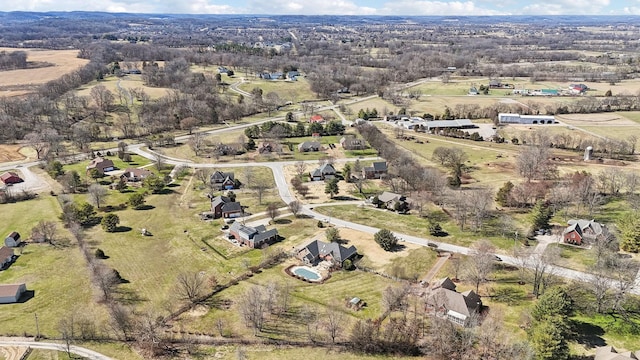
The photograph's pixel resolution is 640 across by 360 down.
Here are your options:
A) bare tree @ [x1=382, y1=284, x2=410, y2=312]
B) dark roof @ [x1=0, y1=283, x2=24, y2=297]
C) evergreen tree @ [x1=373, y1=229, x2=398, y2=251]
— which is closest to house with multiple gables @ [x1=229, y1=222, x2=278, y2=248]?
evergreen tree @ [x1=373, y1=229, x2=398, y2=251]

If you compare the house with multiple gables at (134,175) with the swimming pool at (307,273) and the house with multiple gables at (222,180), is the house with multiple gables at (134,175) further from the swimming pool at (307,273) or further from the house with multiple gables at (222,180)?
the swimming pool at (307,273)

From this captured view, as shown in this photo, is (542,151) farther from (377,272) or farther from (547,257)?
(377,272)

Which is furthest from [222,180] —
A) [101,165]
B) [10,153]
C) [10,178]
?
[10,153]

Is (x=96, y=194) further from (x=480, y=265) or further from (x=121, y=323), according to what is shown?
(x=480, y=265)

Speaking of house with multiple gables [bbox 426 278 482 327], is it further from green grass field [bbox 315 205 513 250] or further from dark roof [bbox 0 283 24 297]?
dark roof [bbox 0 283 24 297]

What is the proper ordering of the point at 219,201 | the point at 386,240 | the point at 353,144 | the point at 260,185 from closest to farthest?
1. the point at 386,240
2. the point at 219,201
3. the point at 260,185
4. the point at 353,144

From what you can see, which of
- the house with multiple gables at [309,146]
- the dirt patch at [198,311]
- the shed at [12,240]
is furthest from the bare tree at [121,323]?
the house with multiple gables at [309,146]

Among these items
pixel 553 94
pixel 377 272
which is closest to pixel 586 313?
pixel 377 272
